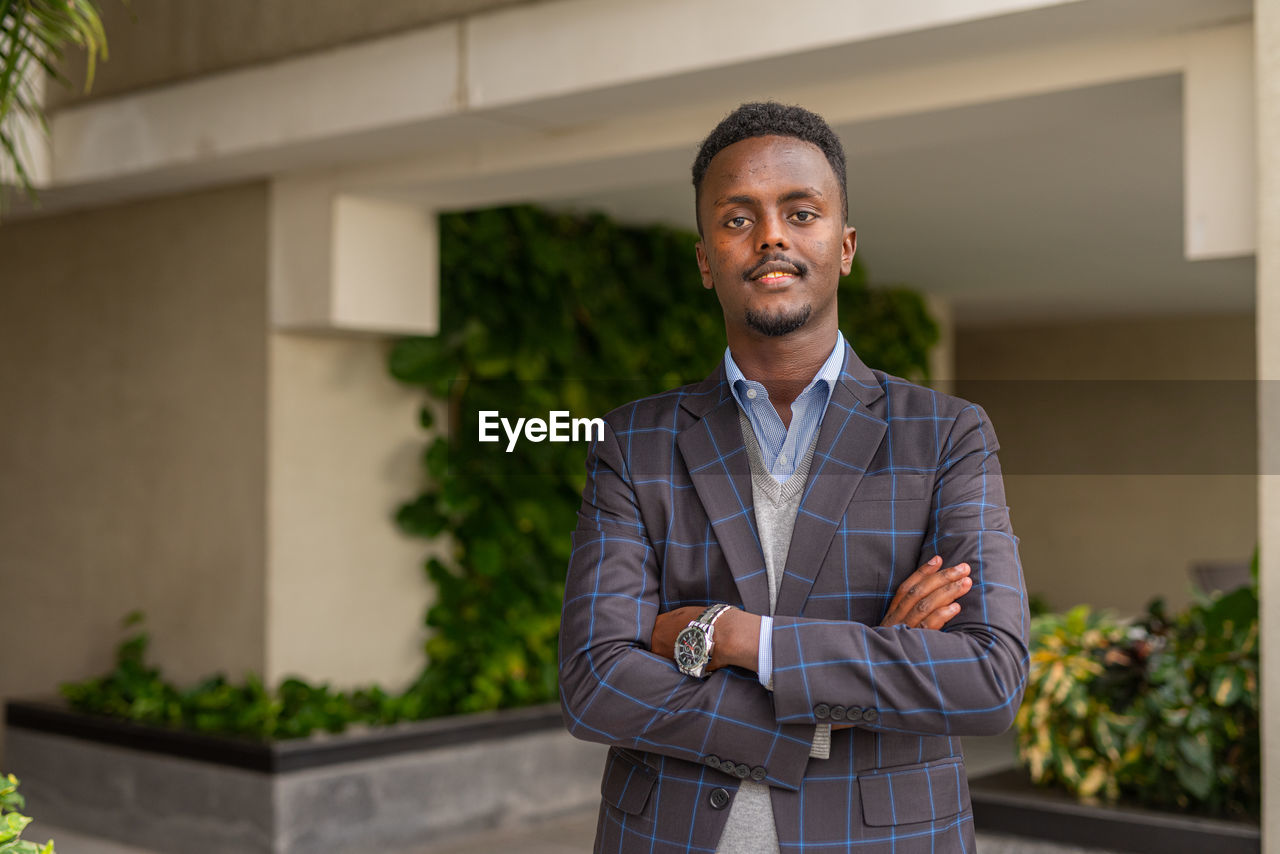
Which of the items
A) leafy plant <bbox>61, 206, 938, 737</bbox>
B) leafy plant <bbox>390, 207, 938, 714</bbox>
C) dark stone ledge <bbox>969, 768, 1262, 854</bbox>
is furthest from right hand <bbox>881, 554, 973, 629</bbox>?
leafy plant <bbox>390, 207, 938, 714</bbox>

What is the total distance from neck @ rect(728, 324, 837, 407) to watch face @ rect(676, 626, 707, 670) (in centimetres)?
30

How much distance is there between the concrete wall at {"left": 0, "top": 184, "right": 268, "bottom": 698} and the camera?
4.62 metres

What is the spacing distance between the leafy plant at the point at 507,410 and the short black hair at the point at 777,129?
3.48m

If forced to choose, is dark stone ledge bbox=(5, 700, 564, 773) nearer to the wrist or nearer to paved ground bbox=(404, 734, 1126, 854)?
paved ground bbox=(404, 734, 1126, 854)

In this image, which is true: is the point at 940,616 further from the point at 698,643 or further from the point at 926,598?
the point at 698,643

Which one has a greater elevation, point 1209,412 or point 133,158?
point 133,158

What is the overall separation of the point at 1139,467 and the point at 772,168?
29.6ft

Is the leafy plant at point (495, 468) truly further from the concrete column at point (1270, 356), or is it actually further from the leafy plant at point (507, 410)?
the concrete column at point (1270, 356)

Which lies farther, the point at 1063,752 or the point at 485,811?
the point at 485,811

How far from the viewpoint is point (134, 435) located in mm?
4934

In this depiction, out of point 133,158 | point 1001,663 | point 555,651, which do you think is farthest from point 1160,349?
point 1001,663

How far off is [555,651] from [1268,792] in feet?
10.0

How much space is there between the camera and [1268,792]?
268 centimetres

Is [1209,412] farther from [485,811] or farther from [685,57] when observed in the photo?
[685,57]
